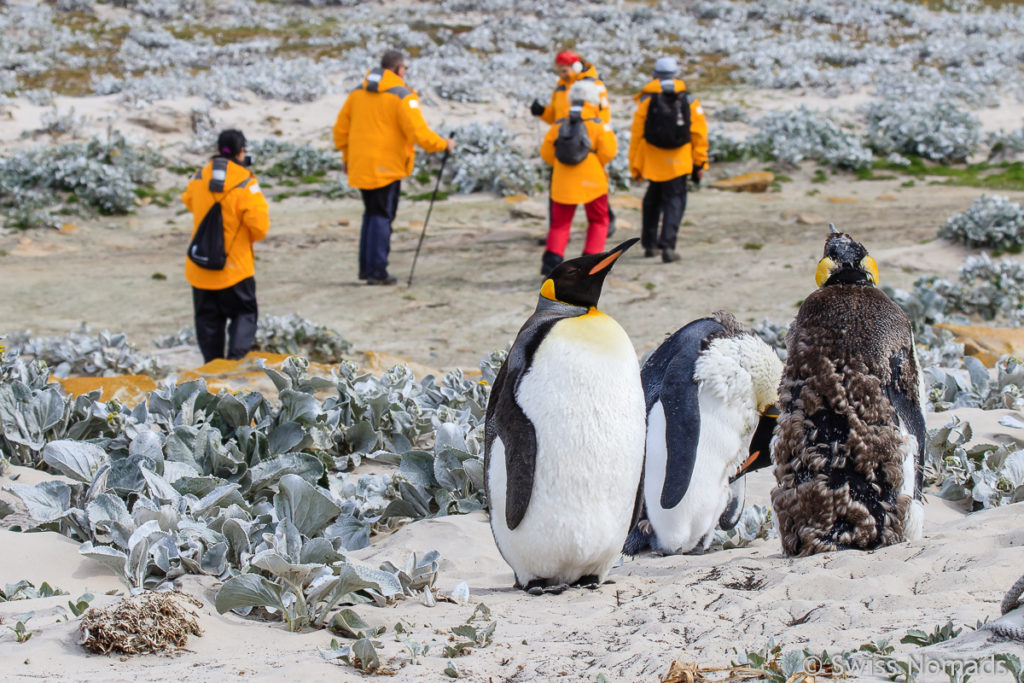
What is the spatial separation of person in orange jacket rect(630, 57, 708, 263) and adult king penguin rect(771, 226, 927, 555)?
718 centimetres

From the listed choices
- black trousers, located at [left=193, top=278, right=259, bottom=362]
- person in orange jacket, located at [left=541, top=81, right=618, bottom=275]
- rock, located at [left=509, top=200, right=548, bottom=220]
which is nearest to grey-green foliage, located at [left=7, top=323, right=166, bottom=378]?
black trousers, located at [left=193, top=278, right=259, bottom=362]

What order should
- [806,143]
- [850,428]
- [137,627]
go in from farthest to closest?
[806,143] → [850,428] → [137,627]

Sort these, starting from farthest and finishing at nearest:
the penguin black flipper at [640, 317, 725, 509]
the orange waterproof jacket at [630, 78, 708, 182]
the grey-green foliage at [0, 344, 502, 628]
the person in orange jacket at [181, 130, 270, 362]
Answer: the orange waterproof jacket at [630, 78, 708, 182], the person in orange jacket at [181, 130, 270, 362], the penguin black flipper at [640, 317, 725, 509], the grey-green foliage at [0, 344, 502, 628]

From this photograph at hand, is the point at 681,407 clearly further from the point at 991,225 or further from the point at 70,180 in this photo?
the point at 70,180

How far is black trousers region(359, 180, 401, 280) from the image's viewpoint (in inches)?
400

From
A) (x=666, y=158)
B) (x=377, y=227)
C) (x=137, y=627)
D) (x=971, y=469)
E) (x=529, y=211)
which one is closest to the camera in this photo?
(x=137, y=627)

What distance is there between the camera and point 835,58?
78.9 ft

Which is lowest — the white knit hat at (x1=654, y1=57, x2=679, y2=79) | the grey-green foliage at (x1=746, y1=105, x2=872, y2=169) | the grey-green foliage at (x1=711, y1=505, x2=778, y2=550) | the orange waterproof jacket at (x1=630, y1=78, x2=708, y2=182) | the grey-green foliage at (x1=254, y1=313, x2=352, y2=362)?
the grey-green foliage at (x1=254, y1=313, x2=352, y2=362)

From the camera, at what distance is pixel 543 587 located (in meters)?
3.61

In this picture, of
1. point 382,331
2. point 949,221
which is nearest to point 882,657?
point 382,331

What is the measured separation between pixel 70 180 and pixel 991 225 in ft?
35.8

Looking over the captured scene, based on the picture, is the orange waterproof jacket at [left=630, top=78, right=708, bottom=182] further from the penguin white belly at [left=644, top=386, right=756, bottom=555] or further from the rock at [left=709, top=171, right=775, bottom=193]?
A: the penguin white belly at [left=644, top=386, right=756, bottom=555]

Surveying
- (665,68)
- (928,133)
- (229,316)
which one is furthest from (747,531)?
(928,133)

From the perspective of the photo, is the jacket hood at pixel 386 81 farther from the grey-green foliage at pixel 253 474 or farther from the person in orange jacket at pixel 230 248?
the grey-green foliage at pixel 253 474
